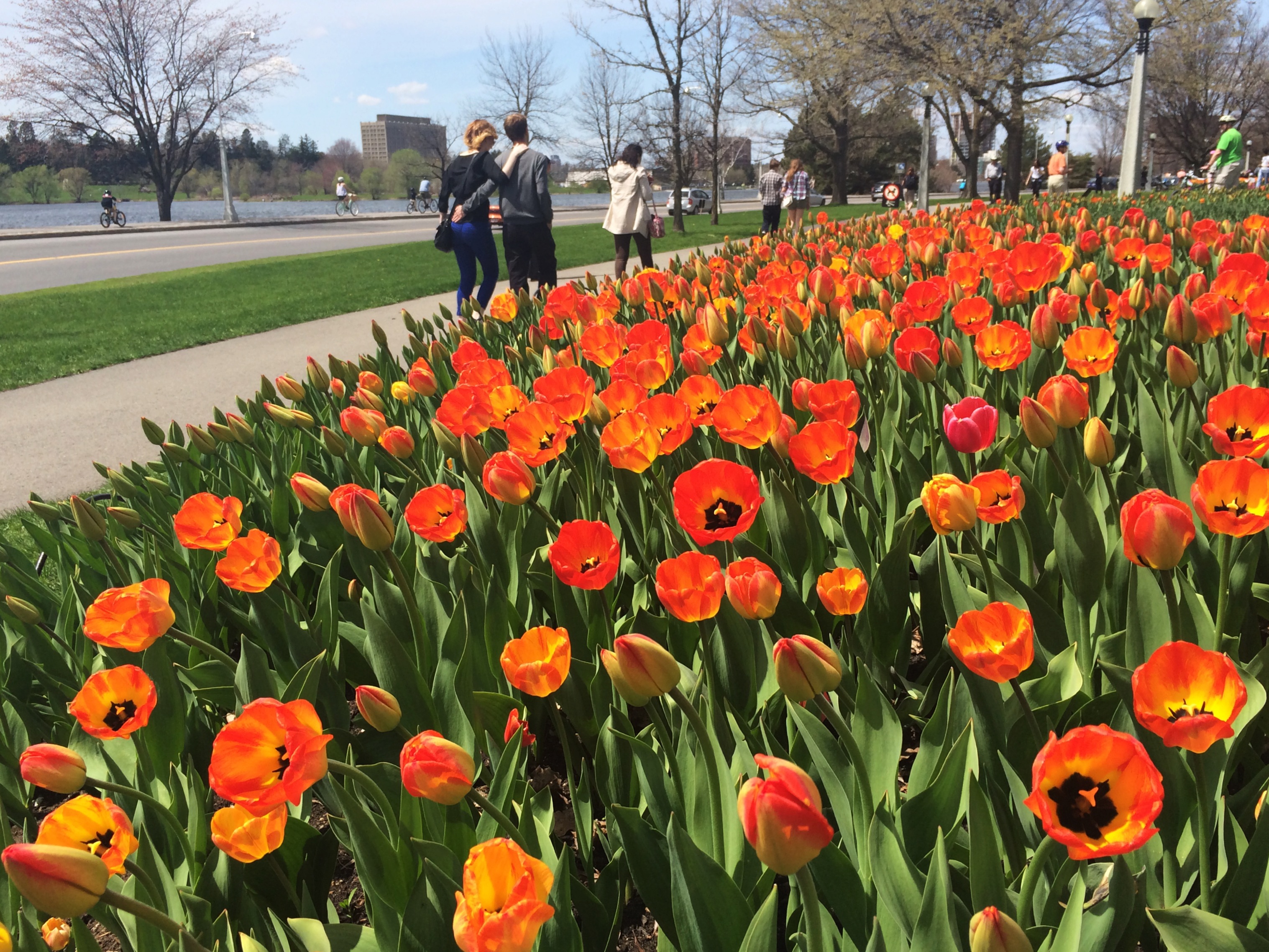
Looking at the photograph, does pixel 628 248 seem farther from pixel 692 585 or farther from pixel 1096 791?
pixel 1096 791

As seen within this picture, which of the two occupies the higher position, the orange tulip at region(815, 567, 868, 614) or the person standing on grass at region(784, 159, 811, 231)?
the person standing on grass at region(784, 159, 811, 231)

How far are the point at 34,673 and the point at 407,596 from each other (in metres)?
0.82

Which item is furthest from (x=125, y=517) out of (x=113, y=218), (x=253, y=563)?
(x=113, y=218)

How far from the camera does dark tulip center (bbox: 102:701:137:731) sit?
1.12 meters

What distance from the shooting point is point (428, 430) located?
2453 millimetres

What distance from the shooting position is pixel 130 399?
20.8 feet

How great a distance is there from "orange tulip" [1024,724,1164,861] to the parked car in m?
38.5

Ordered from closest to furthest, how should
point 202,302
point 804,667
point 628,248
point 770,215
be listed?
point 804,667, point 628,248, point 202,302, point 770,215

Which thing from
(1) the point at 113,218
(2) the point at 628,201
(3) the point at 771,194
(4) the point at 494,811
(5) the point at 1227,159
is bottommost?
(4) the point at 494,811

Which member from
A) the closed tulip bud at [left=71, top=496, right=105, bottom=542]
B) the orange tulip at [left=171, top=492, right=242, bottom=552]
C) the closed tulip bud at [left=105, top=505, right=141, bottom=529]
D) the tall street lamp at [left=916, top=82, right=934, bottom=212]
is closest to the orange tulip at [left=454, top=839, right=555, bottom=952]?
the orange tulip at [left=171, top=492, right=242, bottom=552]

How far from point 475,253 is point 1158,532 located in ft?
23.5

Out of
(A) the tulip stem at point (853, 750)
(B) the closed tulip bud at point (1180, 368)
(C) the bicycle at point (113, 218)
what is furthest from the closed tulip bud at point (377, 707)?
(C) the bicycle at point (113, 218)

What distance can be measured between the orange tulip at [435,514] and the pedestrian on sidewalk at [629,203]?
8223mm

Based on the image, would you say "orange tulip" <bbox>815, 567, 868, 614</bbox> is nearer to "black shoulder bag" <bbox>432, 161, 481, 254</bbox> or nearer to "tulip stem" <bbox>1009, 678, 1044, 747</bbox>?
"tulip stem" <bbox>1009, 678, 1044, 747</bbox>
